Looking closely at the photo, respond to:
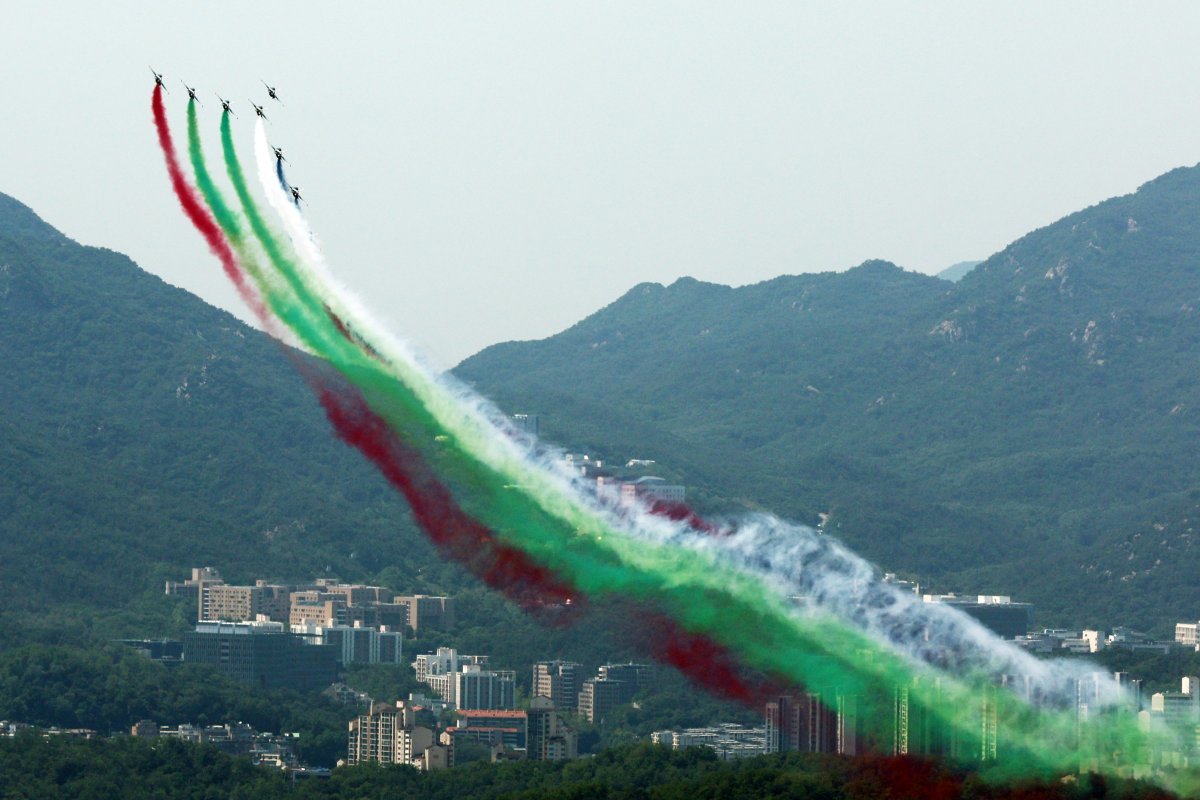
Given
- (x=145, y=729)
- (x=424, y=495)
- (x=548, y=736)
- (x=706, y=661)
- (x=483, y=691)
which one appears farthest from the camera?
(x=483, y=691)

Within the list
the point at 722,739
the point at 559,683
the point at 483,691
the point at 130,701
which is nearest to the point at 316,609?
the point at 483,691

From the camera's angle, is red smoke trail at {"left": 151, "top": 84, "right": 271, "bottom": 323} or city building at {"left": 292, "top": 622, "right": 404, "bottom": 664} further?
city building at {"left": 292, "top": 622, "right": 404, "bottom": 664}

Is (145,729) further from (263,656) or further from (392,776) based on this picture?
(263,656)

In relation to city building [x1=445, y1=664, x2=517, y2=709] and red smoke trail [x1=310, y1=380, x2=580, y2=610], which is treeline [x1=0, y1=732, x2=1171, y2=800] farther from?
city building [x1=445, y1=664, x2=517, y2=709]

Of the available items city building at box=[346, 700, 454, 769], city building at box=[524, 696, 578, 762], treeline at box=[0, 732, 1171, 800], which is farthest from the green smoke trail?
city building at box=[524, 696, 578, 762]

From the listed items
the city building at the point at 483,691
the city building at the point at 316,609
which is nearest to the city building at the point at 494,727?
the city building at the point at 483,691

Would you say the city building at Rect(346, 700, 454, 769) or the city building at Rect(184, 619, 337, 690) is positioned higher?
the city building at Rect(184, 619, 337, 690)
